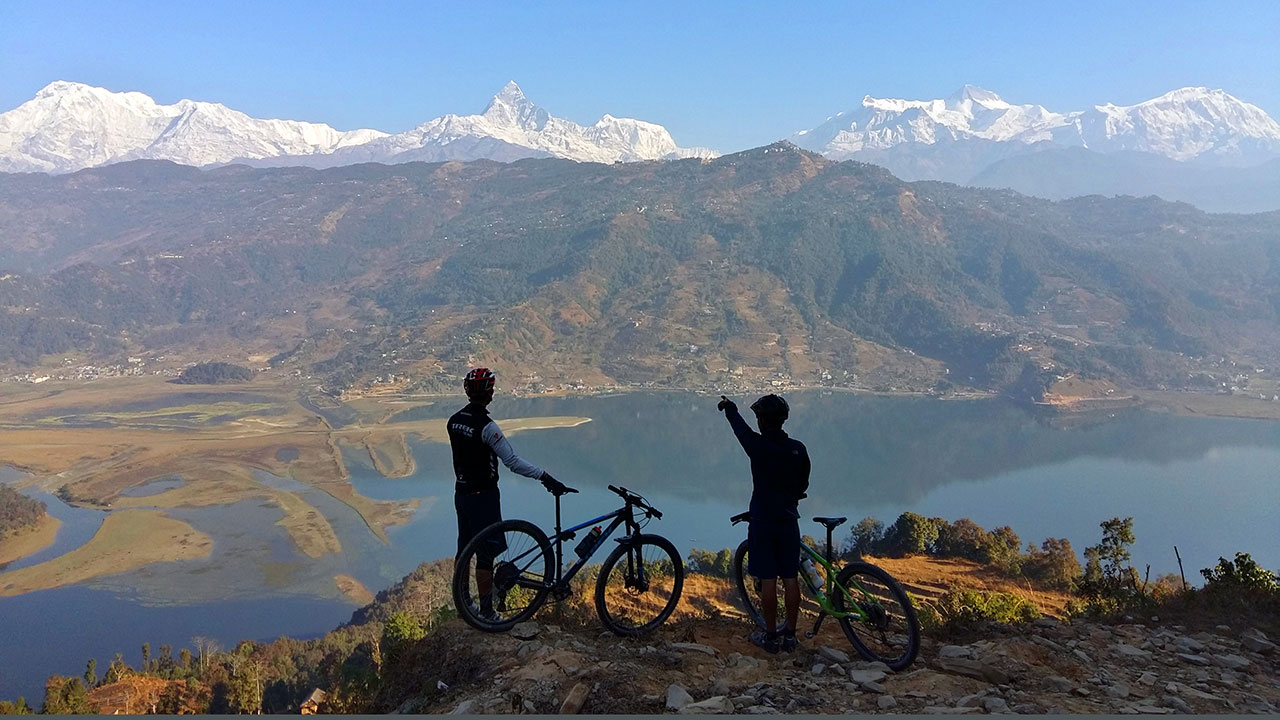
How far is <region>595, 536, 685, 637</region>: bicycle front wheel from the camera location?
4.61m

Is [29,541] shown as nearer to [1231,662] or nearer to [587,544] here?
[587,544]

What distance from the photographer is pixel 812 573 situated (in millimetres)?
4535

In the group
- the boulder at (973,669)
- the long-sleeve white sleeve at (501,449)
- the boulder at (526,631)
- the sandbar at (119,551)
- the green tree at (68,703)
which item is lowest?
the sandbar at (119,551)

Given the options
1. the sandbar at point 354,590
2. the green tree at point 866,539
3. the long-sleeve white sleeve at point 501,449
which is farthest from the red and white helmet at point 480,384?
the sandbar at point 354,590

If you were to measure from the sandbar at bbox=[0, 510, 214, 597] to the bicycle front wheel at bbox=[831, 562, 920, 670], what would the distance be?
52.3m

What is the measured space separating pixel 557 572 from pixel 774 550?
1.43 meters

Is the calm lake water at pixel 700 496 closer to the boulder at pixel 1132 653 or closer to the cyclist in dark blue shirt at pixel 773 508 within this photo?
the cyclist in dark blue shirt at pixel 773 508

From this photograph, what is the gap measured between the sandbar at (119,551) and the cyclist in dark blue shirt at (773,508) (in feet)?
171

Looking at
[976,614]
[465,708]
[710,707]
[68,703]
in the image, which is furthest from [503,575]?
[68,703]

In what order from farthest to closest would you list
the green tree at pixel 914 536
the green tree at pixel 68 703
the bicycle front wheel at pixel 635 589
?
the green tree at pixel 914 536, the green tree at pixel 68 703, the bicycle front wheel at pixel 635 589

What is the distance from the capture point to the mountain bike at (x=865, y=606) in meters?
4.25

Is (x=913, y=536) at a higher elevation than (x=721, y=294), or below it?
below

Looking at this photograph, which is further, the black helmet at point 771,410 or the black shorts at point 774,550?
the black shorts at point 774,550

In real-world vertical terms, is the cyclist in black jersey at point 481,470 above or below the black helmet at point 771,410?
below
